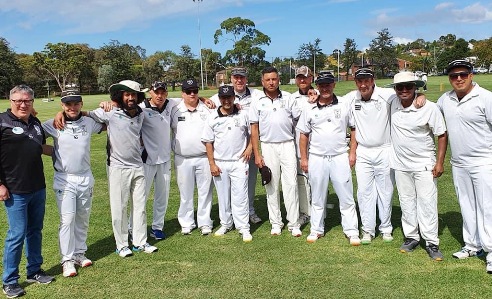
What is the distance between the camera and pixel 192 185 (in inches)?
263

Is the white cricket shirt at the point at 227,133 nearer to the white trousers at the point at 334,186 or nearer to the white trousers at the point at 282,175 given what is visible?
the white trousers at the point at 282,175

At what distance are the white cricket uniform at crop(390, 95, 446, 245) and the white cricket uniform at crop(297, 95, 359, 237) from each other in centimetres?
66

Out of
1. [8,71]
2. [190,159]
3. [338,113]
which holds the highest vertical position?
[8,71]

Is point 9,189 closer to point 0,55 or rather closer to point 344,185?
point 344,185

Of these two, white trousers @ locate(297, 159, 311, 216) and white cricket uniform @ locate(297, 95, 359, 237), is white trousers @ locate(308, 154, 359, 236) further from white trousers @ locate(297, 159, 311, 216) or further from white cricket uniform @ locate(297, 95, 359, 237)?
white trousers @ locate(297, 159, 311, 216)

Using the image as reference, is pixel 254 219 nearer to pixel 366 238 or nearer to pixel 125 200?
pixel 366 238

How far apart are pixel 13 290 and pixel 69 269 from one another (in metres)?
0.65

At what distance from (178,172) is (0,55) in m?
74.9

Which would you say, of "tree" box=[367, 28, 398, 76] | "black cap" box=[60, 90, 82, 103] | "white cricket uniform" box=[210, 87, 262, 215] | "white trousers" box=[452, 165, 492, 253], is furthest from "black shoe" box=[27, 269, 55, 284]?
"tree" box=[367, 28, 398, 76]

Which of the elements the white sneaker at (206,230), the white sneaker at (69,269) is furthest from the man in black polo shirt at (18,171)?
the white sneaker at (206,230)

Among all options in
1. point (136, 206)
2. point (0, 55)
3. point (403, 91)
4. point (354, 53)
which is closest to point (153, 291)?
point (136, 206)

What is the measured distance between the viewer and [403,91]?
210 inches

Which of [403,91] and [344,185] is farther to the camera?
[344,185]

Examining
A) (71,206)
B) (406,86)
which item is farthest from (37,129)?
(406,86)
